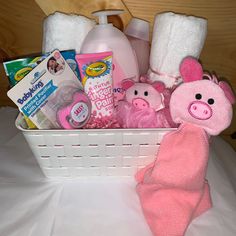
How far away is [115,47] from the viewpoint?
538 millimetres

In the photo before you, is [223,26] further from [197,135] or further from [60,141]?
[60,141]

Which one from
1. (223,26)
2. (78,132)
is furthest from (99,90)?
(223,26)

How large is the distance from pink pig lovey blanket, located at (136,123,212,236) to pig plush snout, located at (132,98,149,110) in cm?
6

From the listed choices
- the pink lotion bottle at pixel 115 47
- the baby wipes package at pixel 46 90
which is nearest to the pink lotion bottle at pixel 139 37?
the pink lotion bottle at pixel 115 47

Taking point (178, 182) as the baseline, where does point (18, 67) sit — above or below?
above

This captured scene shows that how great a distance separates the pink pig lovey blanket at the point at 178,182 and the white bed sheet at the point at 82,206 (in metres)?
0.03

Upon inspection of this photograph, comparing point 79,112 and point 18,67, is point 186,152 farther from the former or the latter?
point 18,67

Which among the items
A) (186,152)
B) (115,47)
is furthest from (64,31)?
(186,152)

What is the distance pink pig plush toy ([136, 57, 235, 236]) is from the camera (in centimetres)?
44

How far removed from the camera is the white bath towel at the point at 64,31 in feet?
1.85

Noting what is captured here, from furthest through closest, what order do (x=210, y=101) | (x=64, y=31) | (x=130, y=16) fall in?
(x=130, y=16) → (x=64, y=31) → (x=210, y=101)

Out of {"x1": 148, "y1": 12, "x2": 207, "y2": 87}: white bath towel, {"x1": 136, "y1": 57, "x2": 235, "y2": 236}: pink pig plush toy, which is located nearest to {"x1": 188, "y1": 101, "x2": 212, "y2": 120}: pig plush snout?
{"x1": 136, "y1": 57, "x2": 235, "y2": 236}: pink pig plush toy

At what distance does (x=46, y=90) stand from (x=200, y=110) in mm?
244

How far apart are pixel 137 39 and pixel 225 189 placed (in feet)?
1.10
